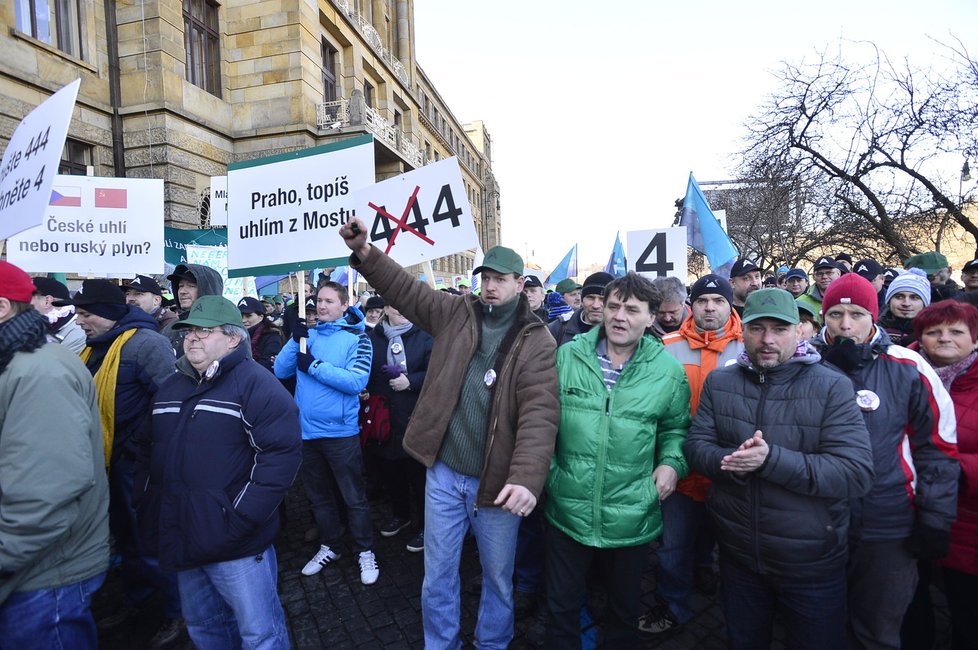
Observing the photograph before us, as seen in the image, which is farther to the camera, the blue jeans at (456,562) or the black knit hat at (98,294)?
the black knit hat at (98,294)

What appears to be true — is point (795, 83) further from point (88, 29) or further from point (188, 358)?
point (88, 29)

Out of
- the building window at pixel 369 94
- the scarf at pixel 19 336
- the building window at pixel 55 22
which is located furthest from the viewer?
the building window at pixel 369 94

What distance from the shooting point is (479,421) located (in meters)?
2.47

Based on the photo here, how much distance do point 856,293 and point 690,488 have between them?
1.37 metres

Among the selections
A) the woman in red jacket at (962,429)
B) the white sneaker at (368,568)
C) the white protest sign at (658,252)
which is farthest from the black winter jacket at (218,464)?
the white protest sign at (658,252)

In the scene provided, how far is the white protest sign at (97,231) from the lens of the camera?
524cm

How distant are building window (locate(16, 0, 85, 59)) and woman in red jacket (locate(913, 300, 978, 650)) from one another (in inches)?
638

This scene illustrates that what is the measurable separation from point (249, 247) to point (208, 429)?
220 centimetres

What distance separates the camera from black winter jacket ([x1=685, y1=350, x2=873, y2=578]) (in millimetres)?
1961

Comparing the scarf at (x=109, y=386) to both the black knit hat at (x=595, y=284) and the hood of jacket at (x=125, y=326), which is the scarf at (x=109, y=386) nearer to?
the hood of jacket at (x=125, y=326)

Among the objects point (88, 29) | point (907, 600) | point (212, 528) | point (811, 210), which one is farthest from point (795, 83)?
point (88, 29)

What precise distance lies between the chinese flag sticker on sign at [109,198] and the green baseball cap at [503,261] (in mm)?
5090

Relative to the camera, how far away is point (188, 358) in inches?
88.6

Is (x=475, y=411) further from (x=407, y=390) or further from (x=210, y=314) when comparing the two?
(x=407, y=390)
